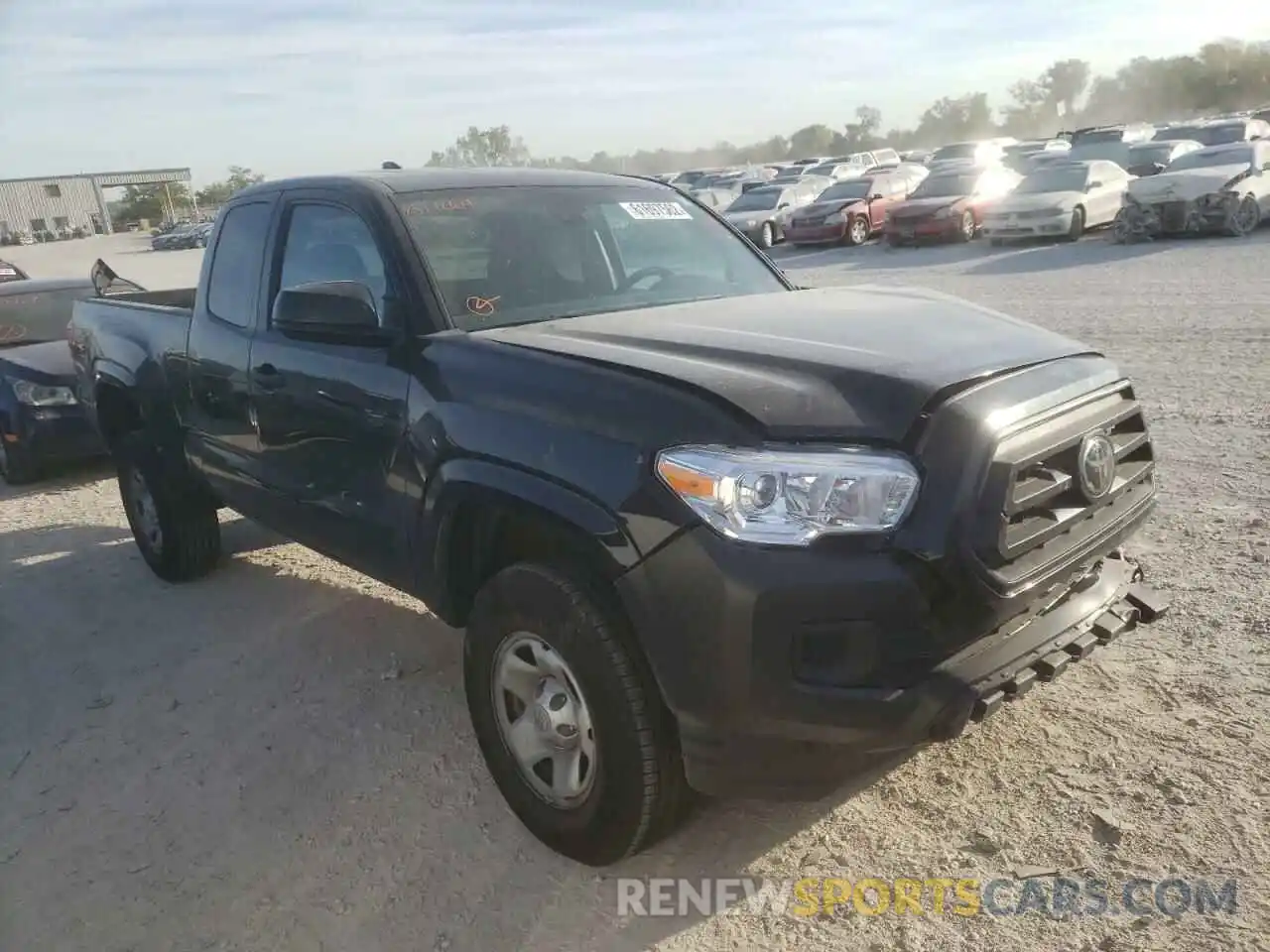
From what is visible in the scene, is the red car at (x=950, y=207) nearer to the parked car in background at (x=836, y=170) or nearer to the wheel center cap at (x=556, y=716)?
the parked car in background at (x=836, y=170)

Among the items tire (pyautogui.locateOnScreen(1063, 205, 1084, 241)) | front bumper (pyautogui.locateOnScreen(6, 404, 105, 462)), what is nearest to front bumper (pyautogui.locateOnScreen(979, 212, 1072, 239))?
tire (pyautogui.locateOnScreen(1063, 205, 1084, 241))

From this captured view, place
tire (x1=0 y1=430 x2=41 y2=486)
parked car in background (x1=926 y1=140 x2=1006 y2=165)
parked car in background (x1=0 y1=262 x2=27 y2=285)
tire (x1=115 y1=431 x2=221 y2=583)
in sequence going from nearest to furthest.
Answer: tire (x1=115 y1=431 x2=221 y2=583) → tire (x1=0 y1=430 x2=41 y2=486) → parked car in background (x1=0 y1=262 x2=27 y2=285) → parked car in background (x1=926 y1=140 x2=1006 y2=165)

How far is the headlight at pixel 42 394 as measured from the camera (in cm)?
779

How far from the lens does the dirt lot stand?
2719mm

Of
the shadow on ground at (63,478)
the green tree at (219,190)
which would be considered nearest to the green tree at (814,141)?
the green tree at (219,190)

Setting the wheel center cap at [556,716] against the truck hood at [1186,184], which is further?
the truck hood at [1186,184]

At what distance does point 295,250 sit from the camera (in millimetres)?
4074

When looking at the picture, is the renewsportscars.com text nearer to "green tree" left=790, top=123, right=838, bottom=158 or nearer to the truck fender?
the truck fender

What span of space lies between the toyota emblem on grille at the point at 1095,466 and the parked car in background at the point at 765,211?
2082 centimetres

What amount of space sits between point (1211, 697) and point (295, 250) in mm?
3746

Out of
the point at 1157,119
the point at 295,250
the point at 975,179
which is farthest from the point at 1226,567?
the point at 1157,119

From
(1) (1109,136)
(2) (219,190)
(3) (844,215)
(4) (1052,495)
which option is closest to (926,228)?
(3) (844,215)

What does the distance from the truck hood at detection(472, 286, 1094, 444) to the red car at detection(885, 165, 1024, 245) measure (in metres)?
17.2

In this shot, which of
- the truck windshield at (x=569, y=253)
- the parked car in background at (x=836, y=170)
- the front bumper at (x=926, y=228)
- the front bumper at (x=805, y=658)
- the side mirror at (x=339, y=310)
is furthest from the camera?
the parked car in background at (x=836, y=170)
